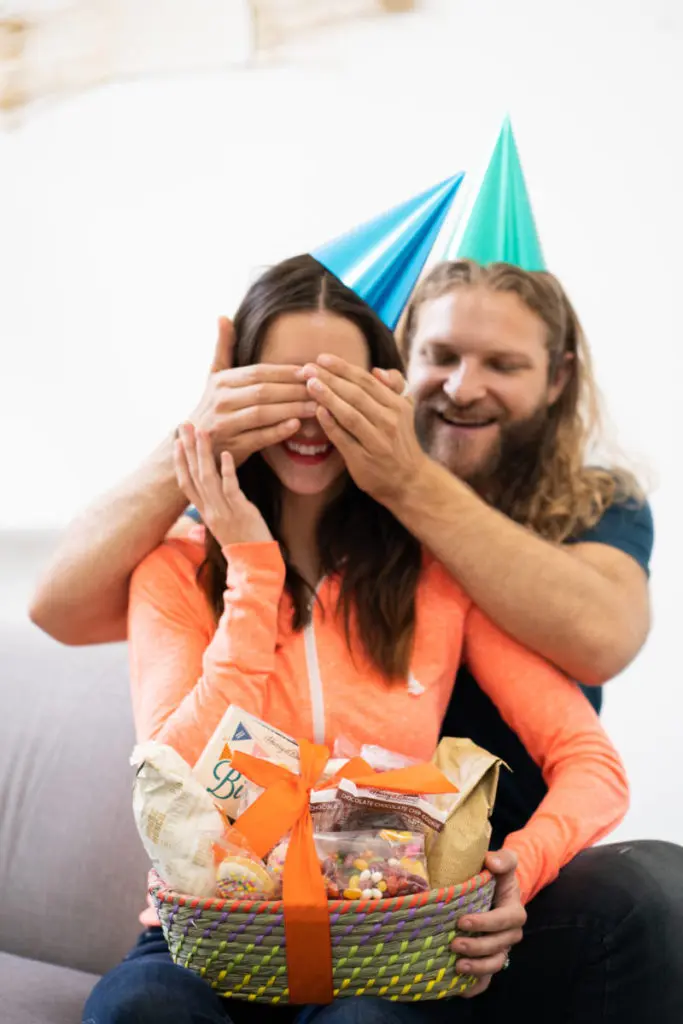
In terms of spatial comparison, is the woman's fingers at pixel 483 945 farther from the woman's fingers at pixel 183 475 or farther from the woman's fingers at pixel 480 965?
the woman's fingers at pixel 183 475

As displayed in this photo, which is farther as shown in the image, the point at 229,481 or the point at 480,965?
the point at 229,481

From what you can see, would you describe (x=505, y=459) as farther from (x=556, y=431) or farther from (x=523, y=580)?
(x=523, y=580)

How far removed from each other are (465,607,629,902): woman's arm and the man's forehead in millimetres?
377

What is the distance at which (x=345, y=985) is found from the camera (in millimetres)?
838

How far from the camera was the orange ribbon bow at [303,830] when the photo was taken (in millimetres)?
797

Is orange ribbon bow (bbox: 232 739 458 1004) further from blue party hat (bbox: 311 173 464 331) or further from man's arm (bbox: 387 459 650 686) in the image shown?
blue party hat (bbox: 311 173 464 331)

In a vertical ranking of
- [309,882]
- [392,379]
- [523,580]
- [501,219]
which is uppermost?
[501,219]

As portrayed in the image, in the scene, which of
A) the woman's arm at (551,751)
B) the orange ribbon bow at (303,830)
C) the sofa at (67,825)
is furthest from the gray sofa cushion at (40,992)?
the woman's arm at (551,751)

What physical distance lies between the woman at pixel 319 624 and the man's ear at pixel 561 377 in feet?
1.14

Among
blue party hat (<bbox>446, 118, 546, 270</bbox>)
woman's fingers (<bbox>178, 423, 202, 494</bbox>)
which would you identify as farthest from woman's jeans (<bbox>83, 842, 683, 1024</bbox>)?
blue party hat (<bbox>446, 118, 546, 270</bbox>)

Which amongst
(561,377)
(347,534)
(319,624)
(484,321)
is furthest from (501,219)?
(319,624)

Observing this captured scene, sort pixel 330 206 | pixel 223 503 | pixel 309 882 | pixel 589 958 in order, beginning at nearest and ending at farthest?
pixel 309 882 → pixel 589 958 → pixel 223 503 → pixel 330 206

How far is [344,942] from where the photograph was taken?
A: 2.67 feet

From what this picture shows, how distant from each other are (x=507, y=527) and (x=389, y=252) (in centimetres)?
34
